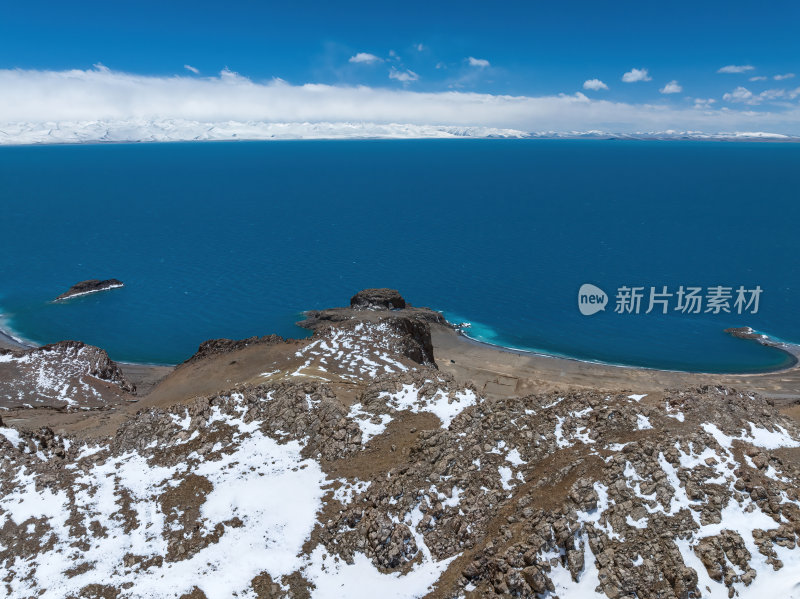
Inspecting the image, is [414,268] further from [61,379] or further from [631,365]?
[61,379]

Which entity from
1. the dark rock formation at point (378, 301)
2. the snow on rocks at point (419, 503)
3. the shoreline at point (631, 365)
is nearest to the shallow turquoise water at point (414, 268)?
the shoreline at point (631, 365)

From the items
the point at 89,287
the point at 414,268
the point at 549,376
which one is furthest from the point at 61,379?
the point at 414,268

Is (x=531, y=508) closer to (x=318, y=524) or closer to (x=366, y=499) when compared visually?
(x=366, y=499)

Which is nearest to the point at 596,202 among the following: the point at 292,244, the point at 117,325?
the point at 292,244

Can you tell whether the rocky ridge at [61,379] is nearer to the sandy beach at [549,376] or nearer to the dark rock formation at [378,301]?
the sandy beach at [549,376]

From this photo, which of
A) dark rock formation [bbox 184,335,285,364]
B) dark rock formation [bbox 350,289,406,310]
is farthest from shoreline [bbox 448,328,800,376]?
dark rock formation [bbox 184,335,285,364]

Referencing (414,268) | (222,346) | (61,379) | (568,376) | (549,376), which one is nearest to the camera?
(61,379)

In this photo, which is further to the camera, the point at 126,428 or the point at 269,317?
the point at 269,317
